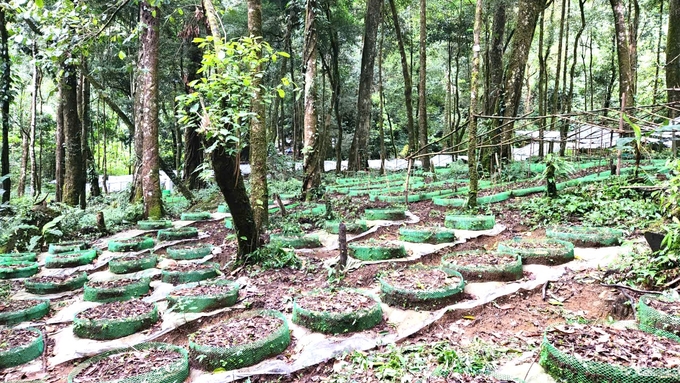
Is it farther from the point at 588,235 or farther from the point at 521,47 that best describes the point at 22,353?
the point at 521,47

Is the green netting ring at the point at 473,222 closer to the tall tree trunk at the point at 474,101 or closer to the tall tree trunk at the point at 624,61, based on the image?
the tall tree trunk at the point at 474,101

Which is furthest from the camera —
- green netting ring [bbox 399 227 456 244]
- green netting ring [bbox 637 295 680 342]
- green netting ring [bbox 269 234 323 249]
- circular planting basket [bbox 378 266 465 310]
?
green netting ring [bbox 269 234 323 249]

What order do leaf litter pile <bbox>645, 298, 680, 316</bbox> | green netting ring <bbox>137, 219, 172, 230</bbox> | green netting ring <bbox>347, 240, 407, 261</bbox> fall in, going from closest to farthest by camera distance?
leaf litter pile <bbox>645, 298, 680, 316</bbox>, green netting ring <bbox>347, 240, 407, 261</bbox>, green netting ring <bbox>137, 219, 172, 230</bbox>

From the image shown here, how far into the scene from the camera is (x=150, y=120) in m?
7.78

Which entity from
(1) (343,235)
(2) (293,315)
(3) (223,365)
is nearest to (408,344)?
(2) (293,315)

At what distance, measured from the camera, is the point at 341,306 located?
11.0 ft

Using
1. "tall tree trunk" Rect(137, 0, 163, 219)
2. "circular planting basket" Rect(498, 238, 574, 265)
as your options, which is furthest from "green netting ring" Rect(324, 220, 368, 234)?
"tall tree trunk" Rect(137, 0, 163, 219)

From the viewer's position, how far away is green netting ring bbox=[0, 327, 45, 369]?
2.97m

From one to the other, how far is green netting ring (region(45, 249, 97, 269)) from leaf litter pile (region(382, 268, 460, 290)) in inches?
162

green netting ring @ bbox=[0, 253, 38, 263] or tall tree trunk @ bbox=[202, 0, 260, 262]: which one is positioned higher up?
tall tree trunk @ bbox=[202, 0, 260, 262]

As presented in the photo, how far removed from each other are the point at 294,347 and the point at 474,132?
13.8ft

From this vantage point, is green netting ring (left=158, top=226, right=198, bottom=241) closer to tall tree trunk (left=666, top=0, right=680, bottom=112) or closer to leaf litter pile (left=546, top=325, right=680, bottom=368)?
leaf litter pile (left=546, top=325, right=680, bottom=368)

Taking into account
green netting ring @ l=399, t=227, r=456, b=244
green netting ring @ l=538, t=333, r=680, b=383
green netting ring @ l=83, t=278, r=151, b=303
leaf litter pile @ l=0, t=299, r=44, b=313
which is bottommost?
leaf litter pile @ l=0, t=299, r=44, b=313

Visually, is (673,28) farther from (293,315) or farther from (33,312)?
(33,312)
